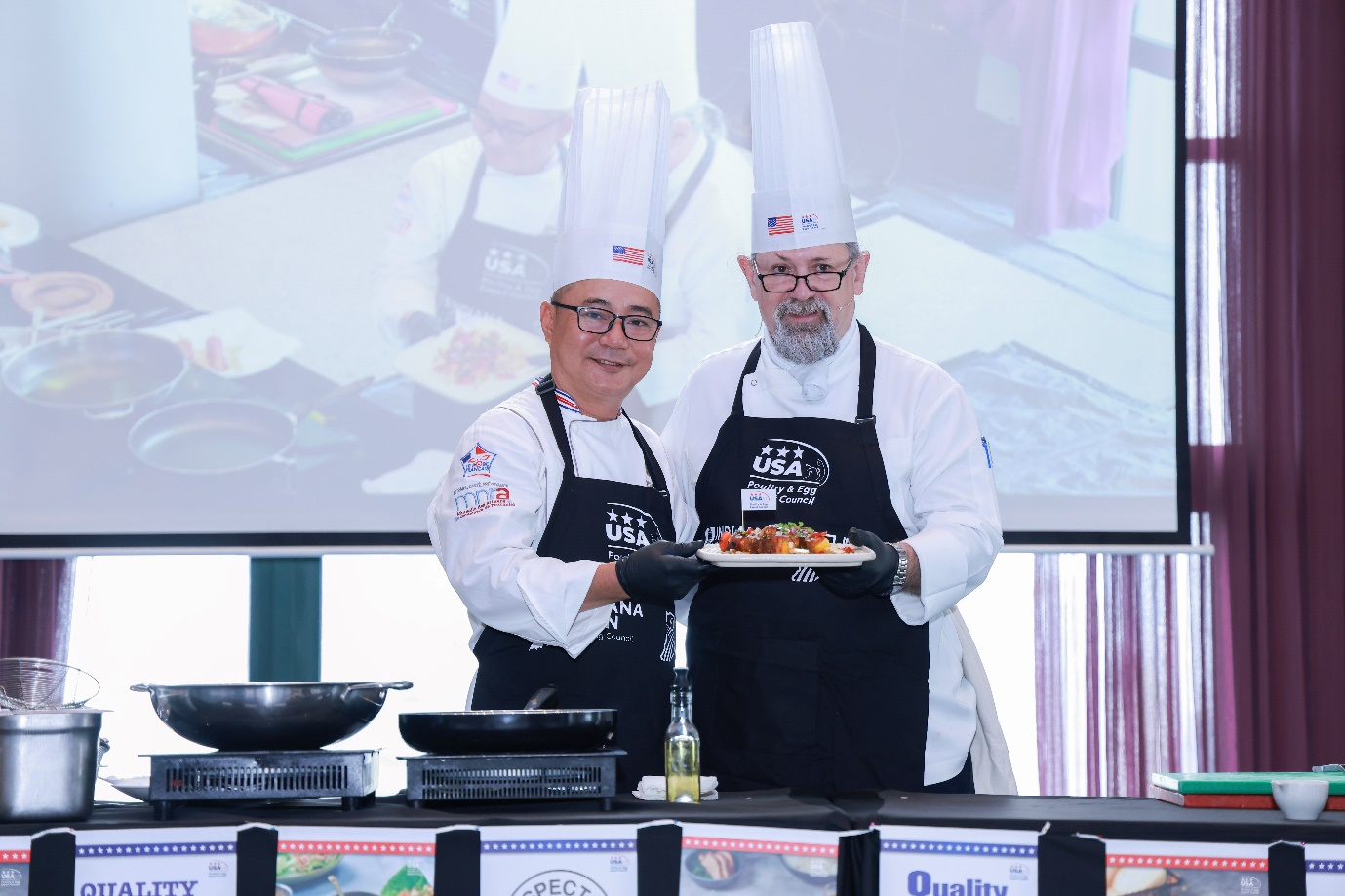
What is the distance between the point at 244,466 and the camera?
383cm

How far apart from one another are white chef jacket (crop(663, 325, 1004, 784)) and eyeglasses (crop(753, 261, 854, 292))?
0.12 m

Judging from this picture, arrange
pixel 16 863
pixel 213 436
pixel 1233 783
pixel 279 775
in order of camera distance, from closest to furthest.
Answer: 1. pixel 16 863
2. pixel 279 775
3. pixel 1233 783
4. pixel 213 436

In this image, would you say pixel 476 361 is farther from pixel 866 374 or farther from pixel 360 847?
pixel 360 847

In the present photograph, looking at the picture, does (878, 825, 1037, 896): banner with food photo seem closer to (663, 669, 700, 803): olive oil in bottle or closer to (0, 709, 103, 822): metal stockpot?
(663, 669, 700, 803): olive oil in bottle

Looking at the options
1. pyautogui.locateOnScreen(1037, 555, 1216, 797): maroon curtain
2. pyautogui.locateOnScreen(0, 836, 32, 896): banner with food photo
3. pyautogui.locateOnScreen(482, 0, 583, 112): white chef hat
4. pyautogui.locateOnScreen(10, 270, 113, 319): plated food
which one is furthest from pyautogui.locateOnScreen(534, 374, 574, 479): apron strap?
pyautogui.locateOnScreen(1037, 555, 1216, 797): maroon curtain

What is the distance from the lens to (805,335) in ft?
8.46

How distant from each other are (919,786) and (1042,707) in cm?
195

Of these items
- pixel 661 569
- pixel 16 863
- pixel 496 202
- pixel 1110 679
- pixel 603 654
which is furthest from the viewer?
pixel 1110 679

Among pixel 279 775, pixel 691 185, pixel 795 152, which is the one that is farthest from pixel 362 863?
pixel 691 185

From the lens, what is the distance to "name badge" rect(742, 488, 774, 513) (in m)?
2.50

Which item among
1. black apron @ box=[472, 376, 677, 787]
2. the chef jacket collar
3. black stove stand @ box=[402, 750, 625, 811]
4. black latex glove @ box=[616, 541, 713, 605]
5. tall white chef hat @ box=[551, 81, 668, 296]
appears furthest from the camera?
the chef jacket collar

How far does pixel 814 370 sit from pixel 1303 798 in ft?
4.07

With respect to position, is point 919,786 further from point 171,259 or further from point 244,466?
point 171,259

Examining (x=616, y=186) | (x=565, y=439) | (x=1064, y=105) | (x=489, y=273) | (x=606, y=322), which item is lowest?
(x=565, y=439)
